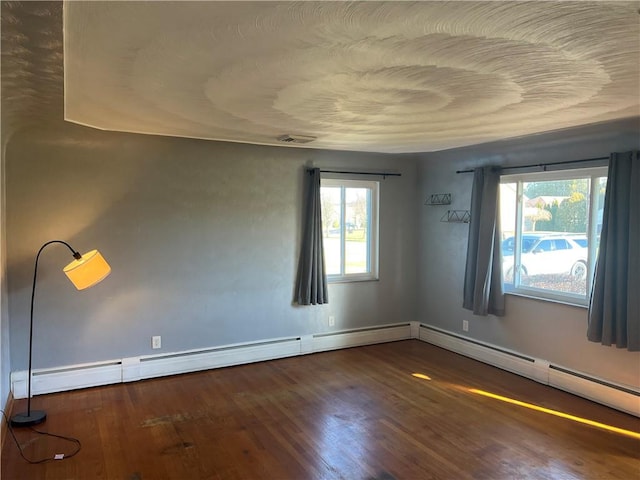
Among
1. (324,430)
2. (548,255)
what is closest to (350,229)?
(548,255)

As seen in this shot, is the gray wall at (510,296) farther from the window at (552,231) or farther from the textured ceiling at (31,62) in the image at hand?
the textured ceiling at (31,62)

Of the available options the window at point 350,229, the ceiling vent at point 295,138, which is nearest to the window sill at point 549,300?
the window at point 350,229

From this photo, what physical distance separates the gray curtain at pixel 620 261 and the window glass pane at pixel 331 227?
2.70 metres

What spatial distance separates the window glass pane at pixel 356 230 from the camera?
558 cm

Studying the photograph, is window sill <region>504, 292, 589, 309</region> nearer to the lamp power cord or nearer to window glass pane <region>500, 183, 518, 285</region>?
window glass pane <region>500, 183, 518, 285</region>

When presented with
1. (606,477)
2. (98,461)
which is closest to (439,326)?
(606,477)

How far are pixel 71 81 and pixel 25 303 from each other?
230 centimetres

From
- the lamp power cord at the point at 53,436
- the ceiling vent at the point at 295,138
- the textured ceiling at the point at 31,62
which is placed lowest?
the lamp power cord at the point at 53,436

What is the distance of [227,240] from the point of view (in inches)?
187

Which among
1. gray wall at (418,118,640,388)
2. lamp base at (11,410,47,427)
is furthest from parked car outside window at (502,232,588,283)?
lamp base at (11,410,47,427)

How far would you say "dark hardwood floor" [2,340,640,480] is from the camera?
2898 millimetres

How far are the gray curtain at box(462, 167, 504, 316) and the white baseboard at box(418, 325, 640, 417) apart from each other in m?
0.47

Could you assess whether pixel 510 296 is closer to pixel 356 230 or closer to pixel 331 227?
pixel 356 230

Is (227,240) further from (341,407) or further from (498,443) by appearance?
(498,443)
